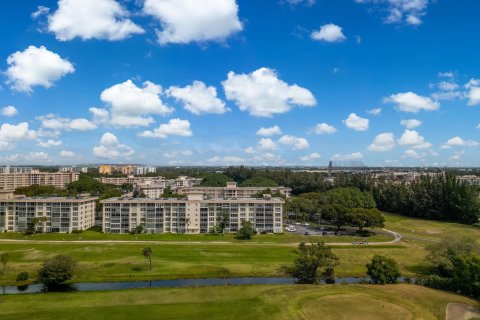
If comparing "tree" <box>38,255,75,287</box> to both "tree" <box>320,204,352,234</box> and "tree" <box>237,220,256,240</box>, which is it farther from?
"tree" <box>320,204,352,234</box>

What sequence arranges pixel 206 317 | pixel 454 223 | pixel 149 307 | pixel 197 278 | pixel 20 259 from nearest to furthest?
1. pixel 206 317
2. pixel 149 307
3. pixel 197 278
4. pixel 20 259
5. pixel 454 223

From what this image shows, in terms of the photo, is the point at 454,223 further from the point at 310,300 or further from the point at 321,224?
the point at 310,300

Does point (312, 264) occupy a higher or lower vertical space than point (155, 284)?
higher

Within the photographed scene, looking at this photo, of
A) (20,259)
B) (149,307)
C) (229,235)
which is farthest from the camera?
(229,235)

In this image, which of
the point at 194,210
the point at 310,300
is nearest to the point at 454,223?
the point at 194,210

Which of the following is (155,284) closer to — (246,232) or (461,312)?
(246,232)

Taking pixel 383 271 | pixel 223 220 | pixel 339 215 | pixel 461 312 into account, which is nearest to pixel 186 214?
pixel 223 220
